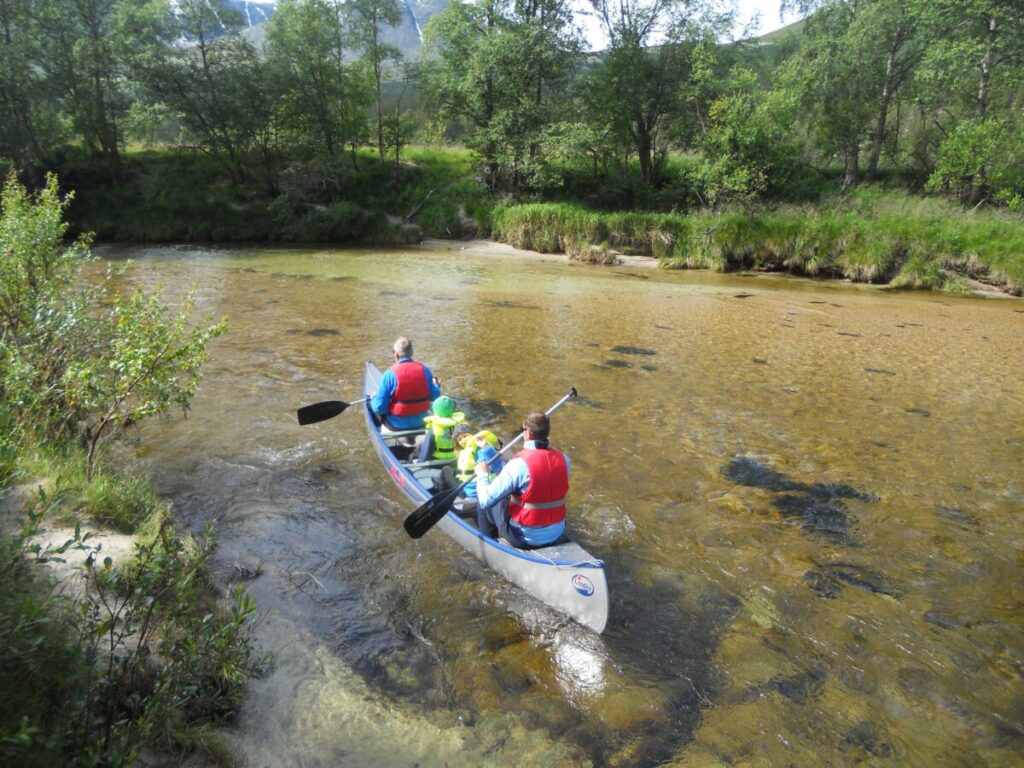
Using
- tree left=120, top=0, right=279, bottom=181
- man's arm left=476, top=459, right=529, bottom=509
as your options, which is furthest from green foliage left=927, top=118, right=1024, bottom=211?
tree left=120, top=0, right=279, bottom=181

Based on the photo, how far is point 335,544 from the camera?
5.61 meters

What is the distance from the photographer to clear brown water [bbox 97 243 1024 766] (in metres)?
3.75

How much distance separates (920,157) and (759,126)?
10.7 meters

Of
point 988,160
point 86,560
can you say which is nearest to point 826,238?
point 988,160

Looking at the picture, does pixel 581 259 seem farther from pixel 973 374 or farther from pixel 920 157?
pixel 920 157

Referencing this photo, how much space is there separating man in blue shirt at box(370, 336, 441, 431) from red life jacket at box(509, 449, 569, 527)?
8.39 feet

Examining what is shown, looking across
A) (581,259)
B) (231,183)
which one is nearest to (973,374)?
(581,259)

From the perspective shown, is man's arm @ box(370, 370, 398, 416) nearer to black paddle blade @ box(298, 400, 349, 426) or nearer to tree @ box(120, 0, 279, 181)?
black paddle blade @ box(298, 400, 349, 426)

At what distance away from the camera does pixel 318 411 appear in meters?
7.70

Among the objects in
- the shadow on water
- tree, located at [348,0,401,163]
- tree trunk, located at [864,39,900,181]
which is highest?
tree, located at [348,0,401,163]

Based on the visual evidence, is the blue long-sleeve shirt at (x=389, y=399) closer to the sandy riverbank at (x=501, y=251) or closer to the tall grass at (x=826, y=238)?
the sandy riverbank at (x=501, y=251)

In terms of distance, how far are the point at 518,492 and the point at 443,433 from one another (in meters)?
1.82

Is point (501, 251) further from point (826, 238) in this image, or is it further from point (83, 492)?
point (83, 492)

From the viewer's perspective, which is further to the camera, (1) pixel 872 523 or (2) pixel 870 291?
(2) pixel 870 291
